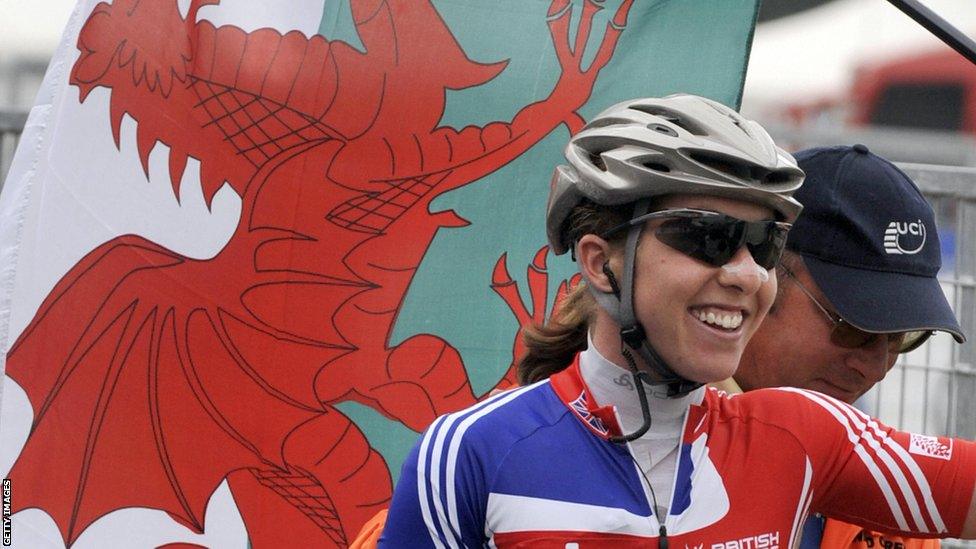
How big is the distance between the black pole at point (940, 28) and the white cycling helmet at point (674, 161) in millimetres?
1019

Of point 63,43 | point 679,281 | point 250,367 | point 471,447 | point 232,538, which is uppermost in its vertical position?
point 63,43

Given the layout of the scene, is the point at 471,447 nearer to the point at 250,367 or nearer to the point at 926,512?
the point at 926,512

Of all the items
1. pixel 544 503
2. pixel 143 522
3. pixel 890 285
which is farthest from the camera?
pixel 143 522

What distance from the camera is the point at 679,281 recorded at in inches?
99.6

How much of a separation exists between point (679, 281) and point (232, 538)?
187cm

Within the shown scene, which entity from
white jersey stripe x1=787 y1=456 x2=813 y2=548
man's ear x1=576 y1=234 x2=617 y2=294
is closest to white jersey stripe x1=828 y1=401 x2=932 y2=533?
white jersey stripe x1=787 y1=456 x2=813 y2=548

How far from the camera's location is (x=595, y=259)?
106 inches

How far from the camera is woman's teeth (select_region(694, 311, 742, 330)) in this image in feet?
8.30

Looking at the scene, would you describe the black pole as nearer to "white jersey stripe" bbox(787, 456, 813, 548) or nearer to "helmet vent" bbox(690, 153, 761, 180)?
"helmet vent" bbox(690, 153, 761, 180)

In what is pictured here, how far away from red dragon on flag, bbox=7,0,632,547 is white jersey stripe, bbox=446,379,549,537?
146 cm

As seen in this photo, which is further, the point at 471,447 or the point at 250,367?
the point at 250,367

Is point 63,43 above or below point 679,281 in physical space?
above

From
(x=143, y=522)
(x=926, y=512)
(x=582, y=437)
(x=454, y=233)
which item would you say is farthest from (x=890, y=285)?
(x=143, y=522)

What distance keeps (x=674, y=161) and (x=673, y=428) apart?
18.5 inches
